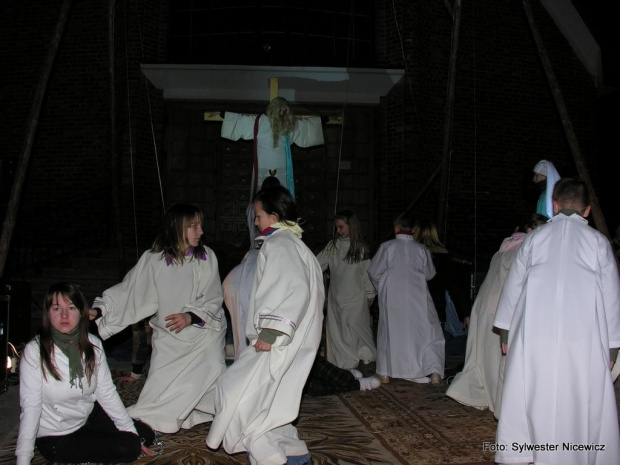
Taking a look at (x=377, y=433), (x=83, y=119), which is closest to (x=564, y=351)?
(x=377, y=433)

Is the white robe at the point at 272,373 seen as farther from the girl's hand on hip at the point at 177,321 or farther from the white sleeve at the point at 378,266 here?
the white sleeve at the point at 378,266

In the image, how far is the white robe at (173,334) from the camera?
5.11 metres

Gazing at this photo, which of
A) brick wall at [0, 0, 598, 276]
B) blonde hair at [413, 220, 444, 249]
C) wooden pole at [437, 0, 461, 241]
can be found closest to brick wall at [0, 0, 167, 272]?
brick wall at [0, 0, 598, 276]

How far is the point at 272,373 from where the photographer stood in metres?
4.25

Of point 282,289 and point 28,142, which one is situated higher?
point 28,142

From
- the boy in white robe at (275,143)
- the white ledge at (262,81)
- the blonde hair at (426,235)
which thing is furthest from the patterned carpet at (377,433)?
the white ledge at (262,81)

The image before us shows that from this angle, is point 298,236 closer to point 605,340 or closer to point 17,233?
point 605,340

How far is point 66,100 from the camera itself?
45.3 ft

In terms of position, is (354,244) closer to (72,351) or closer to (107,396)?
(107,396)

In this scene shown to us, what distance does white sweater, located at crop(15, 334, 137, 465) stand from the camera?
3801mm

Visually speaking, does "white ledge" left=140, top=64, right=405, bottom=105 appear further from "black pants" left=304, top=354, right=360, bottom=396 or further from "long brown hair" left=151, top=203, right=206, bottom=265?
"long brown hair" left=151, top=203, right=206, bottom=265

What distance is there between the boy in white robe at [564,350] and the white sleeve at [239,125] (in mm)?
6694

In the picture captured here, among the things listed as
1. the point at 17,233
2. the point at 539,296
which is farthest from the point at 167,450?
the point at 17,233

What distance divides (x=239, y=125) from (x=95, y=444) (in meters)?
6.98
